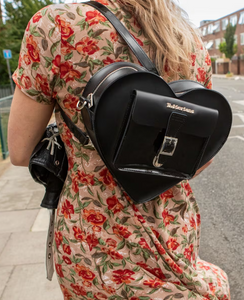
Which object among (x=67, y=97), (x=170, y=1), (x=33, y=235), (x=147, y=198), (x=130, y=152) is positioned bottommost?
(x=33, y=235)

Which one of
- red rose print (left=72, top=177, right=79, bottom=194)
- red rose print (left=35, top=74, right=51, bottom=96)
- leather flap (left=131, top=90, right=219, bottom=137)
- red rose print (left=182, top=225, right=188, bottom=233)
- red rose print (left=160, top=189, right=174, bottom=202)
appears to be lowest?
red rose print (left=182, top=225, right=188, bottom=233)

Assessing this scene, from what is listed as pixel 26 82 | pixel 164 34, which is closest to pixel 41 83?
pixel 26 82

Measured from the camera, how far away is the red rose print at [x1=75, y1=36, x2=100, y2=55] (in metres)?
1.00

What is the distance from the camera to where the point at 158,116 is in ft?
2.92

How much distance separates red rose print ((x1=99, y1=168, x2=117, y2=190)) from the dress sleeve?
283mm

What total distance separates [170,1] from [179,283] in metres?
0.88

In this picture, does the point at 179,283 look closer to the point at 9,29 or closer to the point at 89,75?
the point at 89,75

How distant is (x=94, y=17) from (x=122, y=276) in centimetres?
77

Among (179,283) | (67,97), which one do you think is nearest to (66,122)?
(67,97)

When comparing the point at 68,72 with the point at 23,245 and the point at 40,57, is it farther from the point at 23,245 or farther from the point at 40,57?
the point at 23,245

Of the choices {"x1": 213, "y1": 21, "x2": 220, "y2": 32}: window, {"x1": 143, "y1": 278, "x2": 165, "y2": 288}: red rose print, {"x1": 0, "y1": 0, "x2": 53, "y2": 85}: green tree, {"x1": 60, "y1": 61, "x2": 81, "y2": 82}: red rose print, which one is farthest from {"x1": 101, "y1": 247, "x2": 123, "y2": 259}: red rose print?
{"x1": 213, "y1": 21, "x2": 220, "y2": 32}: window

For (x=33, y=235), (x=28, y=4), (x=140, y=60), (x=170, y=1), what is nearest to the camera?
(x=140, y=60)

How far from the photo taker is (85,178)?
3.61 feet

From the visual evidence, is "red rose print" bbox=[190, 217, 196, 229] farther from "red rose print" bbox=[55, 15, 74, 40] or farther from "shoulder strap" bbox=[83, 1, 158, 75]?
"red rose print" bbox=[55, 15, 74, 40]
